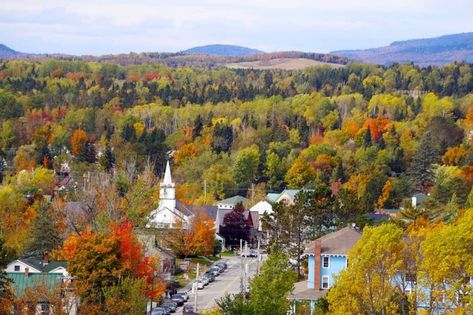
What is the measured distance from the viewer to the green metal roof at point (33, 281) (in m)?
50.3

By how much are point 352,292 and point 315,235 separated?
94.7ft

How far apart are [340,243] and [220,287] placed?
9.31m

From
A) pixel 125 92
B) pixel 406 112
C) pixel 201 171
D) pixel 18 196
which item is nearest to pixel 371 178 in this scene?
pixel 201 171

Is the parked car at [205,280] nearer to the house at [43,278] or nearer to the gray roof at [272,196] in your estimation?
the house at [43,278]

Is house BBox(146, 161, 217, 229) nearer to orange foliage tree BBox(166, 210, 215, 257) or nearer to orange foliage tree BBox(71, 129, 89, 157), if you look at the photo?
orange foliage tree BBox(166, 210, 215, 257)

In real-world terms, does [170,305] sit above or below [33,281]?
below

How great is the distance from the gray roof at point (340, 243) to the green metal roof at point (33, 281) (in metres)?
12.5

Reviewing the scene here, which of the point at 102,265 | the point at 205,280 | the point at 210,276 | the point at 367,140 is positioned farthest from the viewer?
the point at 367,140

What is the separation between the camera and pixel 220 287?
2594 inches

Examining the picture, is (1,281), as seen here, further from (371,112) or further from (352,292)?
(371,112)

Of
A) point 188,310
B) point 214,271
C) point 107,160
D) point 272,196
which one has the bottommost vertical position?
point 272,196

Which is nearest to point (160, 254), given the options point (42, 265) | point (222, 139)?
point (42, 265)

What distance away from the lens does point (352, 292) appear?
138ft

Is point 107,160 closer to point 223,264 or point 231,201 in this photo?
point 231,201
